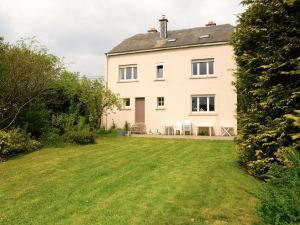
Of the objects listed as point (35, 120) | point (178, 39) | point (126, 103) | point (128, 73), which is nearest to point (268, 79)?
point (35, 120)

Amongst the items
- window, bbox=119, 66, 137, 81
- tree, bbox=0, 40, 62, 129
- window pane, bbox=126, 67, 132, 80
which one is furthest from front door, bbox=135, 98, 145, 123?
tree, bbox=0, 40, 62, 129

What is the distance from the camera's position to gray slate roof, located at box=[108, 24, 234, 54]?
23859mm

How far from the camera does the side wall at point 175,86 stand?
2267cm

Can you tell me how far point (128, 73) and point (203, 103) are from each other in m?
7.50

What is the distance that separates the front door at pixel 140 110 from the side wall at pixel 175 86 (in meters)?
0.34

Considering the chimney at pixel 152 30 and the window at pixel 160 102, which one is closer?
the window at pixel 160 102

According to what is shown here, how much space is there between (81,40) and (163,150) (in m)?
10.5

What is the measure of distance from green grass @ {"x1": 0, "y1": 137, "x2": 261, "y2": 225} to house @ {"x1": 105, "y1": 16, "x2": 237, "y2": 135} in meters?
11.7

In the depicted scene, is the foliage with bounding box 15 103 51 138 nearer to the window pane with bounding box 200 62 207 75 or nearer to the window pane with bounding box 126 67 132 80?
the window pane with bounding box 126 67 132 80

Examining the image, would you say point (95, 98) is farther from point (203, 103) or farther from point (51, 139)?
point (203, 103)

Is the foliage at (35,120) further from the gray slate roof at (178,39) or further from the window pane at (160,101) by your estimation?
the gray slate roof at (178,39)

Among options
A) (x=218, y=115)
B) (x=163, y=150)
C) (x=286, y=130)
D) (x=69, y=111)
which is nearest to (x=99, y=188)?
(x=286, y=130)

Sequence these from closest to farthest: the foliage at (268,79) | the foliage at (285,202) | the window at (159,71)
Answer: the foliage at (285,202) < the foliage at (268,79) < the window at (159,71)

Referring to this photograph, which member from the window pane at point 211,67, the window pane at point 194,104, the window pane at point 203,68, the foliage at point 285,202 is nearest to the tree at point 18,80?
the foliage at point 285,202
